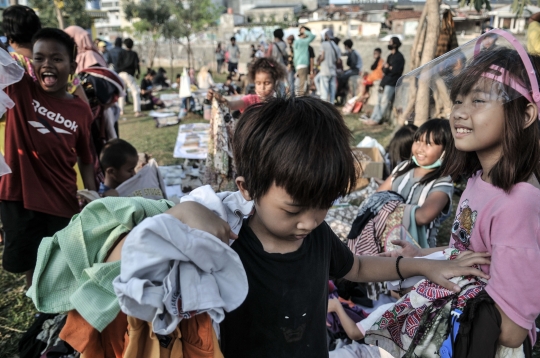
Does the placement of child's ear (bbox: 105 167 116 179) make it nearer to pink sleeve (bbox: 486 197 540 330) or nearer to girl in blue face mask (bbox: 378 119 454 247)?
girl in blue face mask (bbox: 378 119 454 247)

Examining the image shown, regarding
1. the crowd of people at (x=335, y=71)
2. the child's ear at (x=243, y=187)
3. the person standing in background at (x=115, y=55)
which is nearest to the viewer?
the child's ear at (x=243, y=187)

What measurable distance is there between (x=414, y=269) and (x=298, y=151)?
725 mm

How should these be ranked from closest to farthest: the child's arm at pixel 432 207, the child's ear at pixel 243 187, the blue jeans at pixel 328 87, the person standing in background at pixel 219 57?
1. the child's ear at pixel 243 187
2. the child's arm at pixel 432 207
3. the blue jeans at pixel 328 87
4. the person standing in background at pixel 219 57

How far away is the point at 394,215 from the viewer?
310cm

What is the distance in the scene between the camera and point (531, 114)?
4.67ft

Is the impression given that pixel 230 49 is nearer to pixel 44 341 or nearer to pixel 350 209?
pixel 350 209

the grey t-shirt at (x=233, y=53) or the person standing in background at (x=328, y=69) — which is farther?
the grey t-shirt at (x=233, y=53)

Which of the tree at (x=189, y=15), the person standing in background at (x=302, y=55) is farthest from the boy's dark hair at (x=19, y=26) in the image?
the tree at (x=189, y=15)

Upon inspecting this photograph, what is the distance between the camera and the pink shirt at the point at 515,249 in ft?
4.45

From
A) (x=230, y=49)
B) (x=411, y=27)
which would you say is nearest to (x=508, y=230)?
(x=230, y=49)

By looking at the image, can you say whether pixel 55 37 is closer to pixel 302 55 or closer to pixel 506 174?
pixel 506 174

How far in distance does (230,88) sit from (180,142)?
19.8ft

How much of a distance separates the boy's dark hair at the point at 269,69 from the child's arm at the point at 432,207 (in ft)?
6.03

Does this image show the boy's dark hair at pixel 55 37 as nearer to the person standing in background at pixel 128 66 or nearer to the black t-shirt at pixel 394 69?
the black t-shirt at pixel 394 69
